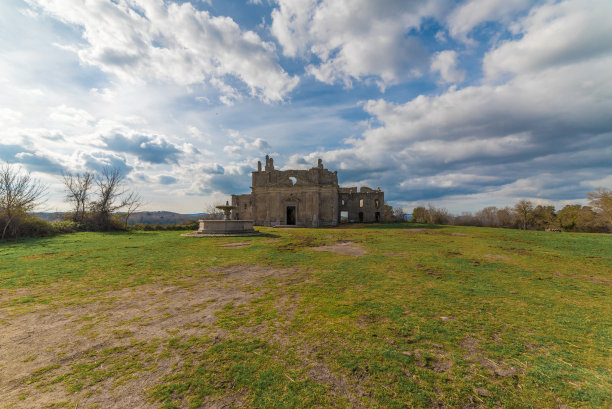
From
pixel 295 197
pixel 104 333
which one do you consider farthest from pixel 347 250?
pixel 295 197

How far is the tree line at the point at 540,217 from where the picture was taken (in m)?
28.0

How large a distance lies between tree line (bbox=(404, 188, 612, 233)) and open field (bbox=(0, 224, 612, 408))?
35240 mm

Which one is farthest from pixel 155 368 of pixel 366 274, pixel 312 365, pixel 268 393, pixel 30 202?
pixel 30 202

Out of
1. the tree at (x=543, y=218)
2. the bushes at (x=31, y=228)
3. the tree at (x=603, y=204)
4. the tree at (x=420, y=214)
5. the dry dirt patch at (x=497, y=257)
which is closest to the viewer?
the dry dirt patch at (x=497, y=257)

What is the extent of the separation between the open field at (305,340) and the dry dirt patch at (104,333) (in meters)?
0.02

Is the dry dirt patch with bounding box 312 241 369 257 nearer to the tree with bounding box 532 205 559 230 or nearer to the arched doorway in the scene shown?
the arched doorway

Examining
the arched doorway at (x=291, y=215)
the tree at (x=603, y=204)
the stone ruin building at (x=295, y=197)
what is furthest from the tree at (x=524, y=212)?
the arched doorway at (x=291, y=215)

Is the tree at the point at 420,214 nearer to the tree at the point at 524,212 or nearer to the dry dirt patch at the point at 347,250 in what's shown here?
the tree at the point at 524,212

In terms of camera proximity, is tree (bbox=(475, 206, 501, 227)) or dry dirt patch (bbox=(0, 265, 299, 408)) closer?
dry dirt patch (bbox=(0, 265, 299, 408))

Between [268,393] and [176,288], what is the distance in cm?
445

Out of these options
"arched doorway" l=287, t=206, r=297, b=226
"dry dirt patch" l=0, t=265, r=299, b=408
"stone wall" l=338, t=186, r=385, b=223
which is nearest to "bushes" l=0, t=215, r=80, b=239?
"dry dirt patch" l=0, t=265, r=299, b=408

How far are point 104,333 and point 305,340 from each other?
316 cm

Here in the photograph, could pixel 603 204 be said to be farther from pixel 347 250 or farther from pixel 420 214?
pixel 347 250

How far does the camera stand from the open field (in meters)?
2.29
